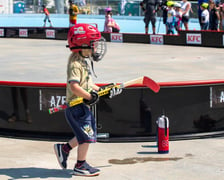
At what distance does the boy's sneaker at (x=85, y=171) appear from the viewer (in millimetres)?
6523

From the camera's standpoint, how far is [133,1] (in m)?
44.2

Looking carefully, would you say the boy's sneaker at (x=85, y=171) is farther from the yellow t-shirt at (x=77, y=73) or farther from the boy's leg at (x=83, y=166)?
the yellow t-shirt at (x=77, y=73)

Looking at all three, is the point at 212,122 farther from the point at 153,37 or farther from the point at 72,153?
the point at 153,37

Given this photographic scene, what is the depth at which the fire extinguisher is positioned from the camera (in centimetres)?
771

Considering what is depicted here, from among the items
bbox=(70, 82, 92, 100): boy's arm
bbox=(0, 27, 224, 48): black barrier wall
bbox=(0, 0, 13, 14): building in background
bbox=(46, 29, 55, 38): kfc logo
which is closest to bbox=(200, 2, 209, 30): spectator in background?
bbox=(0, 27, 224, 48): black barrier wall

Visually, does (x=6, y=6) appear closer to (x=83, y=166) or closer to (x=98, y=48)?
(x=98, y=48)

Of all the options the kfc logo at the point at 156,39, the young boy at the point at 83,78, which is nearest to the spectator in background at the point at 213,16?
the kfc logo at the point at 156,39

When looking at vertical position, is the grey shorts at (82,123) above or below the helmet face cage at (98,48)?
below

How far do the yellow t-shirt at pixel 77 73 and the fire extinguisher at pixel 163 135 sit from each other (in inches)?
64.0

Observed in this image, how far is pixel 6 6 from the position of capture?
55812 mm

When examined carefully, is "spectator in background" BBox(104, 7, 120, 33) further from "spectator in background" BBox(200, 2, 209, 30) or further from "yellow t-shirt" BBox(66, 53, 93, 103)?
"yellow t-shirt" BBox(66, 53, 93, 103)

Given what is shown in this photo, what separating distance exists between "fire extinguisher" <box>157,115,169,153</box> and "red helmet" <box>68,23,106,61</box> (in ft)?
5.81

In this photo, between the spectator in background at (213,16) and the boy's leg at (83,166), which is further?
the spectator in background at (213,16)

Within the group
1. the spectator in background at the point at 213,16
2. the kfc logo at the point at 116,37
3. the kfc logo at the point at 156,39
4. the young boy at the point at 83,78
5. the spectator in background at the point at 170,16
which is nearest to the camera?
the young boy at the point at 83,78
